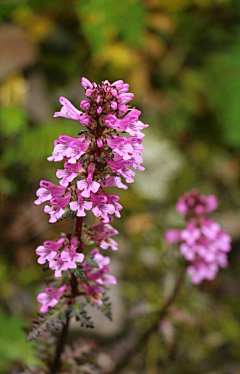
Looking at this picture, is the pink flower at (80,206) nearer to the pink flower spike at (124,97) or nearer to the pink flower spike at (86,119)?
the pink flower spike at (86,119)

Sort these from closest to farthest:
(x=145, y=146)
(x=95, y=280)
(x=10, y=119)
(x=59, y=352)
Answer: (x=95, y=280) → (x=59, y=352) → (x=10, y=119) → (x=145, y=146)

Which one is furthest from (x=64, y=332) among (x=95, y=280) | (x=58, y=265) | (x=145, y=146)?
(x=145, y=146)

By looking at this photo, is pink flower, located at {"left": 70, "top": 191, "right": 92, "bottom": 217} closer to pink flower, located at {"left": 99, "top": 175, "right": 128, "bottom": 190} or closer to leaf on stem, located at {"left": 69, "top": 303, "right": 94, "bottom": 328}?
pink flower, located at {"left": 99, "top": 175, "right": 128, "bottom": 190}

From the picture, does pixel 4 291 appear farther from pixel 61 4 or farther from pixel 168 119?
pixel 61 4

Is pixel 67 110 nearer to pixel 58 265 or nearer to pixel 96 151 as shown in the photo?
pixel 96 151

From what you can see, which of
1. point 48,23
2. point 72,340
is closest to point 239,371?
point 72,340
